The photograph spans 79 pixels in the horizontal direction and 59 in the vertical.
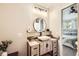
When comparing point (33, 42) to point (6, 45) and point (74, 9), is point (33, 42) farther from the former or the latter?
point (74, 9)

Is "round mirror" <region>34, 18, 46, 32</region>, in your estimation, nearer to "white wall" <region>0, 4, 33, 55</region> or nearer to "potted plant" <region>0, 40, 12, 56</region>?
"white wall" <region>0, 4, 33, 55</region>

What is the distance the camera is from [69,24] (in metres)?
1.27

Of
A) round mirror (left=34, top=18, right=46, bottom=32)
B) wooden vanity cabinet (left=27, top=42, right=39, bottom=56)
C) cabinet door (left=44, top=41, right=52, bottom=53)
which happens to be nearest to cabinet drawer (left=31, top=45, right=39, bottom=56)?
wooden vanity cabinet (left=27, top=42, right=39, bottom=56)

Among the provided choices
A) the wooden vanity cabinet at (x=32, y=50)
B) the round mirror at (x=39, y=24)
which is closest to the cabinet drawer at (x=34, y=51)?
the wooden vanity cabinet at (x=32, y=50)

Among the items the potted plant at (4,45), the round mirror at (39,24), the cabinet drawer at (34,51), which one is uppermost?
the round mirror at (39,24)

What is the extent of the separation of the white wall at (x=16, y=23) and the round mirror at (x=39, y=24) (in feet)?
0.24

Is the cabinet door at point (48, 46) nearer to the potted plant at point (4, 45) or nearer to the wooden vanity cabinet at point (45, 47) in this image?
the wooden vanity cabinet at point (45, 47)

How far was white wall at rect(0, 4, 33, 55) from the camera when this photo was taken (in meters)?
1.21

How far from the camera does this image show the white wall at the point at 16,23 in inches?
47.5

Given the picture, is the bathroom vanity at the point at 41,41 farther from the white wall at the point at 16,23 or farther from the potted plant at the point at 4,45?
the potted plant at the point at 4,45

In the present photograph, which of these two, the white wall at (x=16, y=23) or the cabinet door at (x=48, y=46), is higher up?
the white wall at (x=16, y=23)

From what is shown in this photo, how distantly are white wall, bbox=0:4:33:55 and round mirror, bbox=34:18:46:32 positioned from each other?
74mm

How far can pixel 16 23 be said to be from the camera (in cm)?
124

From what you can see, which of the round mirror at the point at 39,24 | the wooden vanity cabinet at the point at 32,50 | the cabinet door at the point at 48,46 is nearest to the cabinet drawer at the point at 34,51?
the wooden vanity cabinet at the point at 32,50
